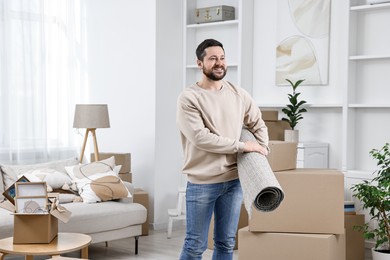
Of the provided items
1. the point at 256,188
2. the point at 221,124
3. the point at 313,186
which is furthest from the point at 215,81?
the point at 313,186

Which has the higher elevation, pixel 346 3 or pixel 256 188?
pixel 346 3

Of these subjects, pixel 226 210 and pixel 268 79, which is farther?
pixel 268 79

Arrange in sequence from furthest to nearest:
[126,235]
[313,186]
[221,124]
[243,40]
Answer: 1. [243,40]
2. [126,235]
3. [313,186]
4. [221,124]

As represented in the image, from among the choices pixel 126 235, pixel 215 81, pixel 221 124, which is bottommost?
pixel 126 235

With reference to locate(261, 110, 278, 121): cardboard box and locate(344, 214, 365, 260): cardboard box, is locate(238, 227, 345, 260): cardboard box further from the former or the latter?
locate(261, 110, 278, 121): cardboard box

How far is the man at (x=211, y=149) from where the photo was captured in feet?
10.6

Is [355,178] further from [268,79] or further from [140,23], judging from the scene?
[140,23]

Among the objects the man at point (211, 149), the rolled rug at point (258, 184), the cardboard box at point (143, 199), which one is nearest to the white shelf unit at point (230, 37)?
the cardboard box at point (143, 199)

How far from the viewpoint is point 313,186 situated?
167 inches

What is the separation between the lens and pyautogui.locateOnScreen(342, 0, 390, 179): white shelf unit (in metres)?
5.34

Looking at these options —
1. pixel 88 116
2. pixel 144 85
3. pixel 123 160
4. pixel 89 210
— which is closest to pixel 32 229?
pixel 89 210

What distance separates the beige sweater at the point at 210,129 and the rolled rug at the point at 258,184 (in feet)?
0.31

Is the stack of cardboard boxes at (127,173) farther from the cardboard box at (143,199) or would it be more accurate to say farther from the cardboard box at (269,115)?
the cardboard box at (269,115)

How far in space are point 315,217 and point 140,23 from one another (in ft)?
9.90
